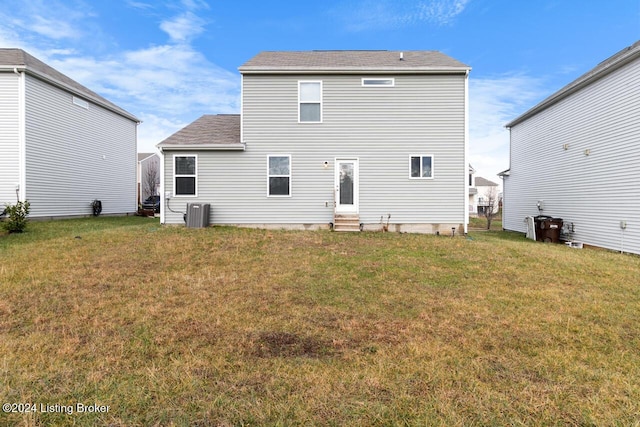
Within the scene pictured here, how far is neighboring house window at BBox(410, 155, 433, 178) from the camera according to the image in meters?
11.8


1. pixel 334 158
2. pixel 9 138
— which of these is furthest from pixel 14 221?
pixel 334 158

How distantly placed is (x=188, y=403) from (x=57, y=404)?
1.02 meters

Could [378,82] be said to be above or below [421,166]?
above

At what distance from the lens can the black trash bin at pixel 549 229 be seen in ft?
41.7

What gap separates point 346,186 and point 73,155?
13745 mm

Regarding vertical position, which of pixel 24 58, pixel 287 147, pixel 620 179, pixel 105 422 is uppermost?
pixel 24 58

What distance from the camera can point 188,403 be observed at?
96.0 inches

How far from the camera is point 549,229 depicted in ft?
42.1

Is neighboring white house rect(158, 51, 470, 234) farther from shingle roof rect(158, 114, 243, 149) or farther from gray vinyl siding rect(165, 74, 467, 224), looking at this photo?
shingle roof rect(158, 114, 243, 149)

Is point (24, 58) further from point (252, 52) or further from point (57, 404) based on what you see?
point (57, 404)

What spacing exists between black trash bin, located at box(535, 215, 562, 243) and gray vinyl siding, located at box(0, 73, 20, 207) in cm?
2181

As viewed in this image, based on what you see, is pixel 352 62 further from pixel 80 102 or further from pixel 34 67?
pixel 80 102

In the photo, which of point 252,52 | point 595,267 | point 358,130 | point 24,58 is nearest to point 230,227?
point 358,130

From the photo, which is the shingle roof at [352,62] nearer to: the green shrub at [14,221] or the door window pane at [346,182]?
the door window pane at [346,182]
